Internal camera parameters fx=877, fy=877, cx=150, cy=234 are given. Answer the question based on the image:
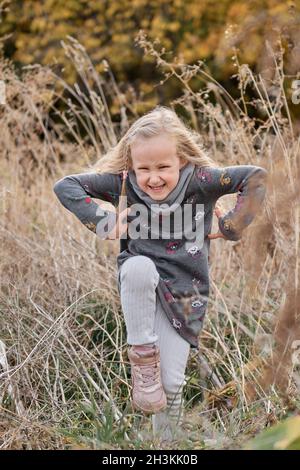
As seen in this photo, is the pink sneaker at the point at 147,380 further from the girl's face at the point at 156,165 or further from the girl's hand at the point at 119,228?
the girl's face at the point at 156,165

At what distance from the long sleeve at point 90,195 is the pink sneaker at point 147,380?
0.39 m

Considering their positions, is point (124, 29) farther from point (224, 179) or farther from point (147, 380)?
point (147, 380)

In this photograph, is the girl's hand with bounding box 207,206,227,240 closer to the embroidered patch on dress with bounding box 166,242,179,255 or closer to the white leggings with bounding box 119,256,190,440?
the embroidered patch on dress with bounding box 166,242,179,255

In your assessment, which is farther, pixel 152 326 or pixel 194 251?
pixel 194 251

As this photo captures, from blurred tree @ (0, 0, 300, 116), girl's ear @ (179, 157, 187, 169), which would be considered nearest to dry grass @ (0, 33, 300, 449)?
girl's ear @ (179, 157, 187, 169)

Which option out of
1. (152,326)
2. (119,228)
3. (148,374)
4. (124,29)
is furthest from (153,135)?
(124,29)

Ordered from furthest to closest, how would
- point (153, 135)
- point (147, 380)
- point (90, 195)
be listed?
point (90, 195) → point (153, 135) → point (147, 380)

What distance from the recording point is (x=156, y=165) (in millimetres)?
2787

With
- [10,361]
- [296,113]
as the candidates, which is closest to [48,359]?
[10,361]

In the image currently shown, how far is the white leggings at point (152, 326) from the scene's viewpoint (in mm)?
2740

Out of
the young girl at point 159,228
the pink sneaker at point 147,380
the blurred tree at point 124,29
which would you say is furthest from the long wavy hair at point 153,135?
the blurred tree at point 124,29

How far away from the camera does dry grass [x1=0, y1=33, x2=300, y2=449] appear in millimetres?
2396

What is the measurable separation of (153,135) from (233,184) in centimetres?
30

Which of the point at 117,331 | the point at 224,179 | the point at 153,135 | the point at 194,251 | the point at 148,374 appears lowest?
the point at 117,331
